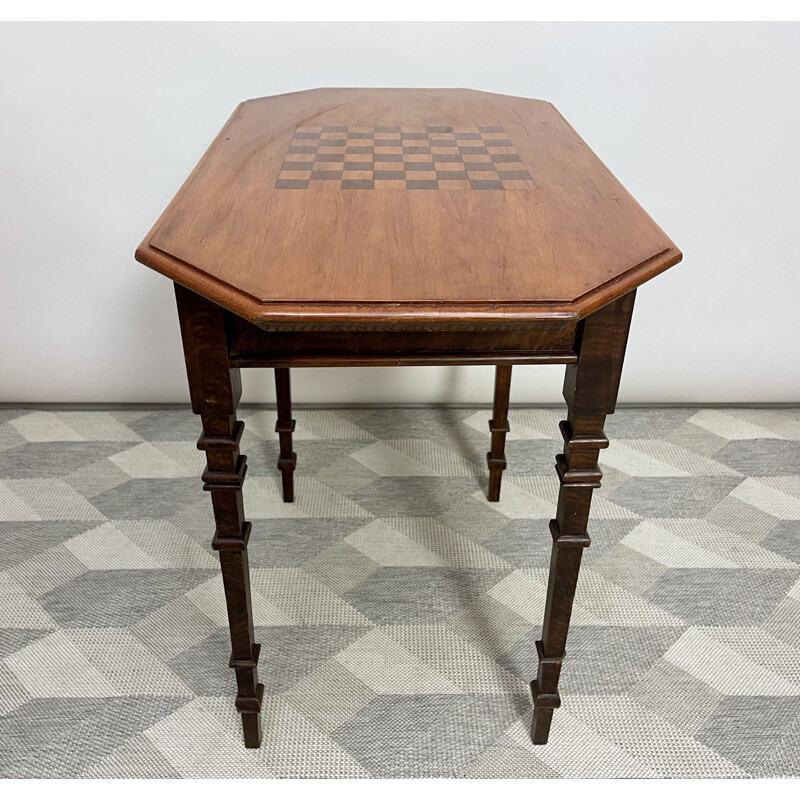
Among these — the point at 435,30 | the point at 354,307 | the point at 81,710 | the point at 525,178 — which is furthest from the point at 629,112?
the point at 81,710

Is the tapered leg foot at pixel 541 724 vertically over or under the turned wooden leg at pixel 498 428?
under

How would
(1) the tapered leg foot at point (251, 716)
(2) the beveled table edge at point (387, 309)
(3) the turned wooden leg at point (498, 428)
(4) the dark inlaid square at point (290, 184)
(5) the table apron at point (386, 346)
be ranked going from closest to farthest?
(2) the beveled table edge at point (387, 309)
(5) the table apron at point (386, 346)
(4) the dark inlaid square at point (290, 184)
(1) the tapered leg foot at point (251, 716)
(3) the turned wooden leg at point (498, 428)

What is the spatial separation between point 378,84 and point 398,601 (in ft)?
3.97

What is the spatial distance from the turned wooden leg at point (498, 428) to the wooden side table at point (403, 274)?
55 centimetres

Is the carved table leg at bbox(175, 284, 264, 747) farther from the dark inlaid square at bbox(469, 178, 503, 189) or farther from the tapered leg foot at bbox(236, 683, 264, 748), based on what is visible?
the dark inlaid square at bbox(469, 178, 503, 189)

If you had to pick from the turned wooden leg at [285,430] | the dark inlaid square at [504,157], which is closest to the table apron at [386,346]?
the dark inlaid square at [504,157]

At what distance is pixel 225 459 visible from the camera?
110 centimetres

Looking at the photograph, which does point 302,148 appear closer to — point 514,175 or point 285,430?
point 514,175

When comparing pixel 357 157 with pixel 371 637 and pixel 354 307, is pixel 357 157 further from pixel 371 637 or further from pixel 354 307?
pixel 371 637

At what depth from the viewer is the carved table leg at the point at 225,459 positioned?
0.99 metres

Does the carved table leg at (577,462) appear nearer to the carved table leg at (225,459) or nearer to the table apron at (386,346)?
the table apron at (386,346)

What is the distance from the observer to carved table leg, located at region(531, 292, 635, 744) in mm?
1011

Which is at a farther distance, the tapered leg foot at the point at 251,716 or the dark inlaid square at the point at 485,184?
the tapered leg foot at the point at 251,716

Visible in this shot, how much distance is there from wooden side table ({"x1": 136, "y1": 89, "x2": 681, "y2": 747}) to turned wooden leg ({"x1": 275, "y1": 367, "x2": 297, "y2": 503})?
569 mm
